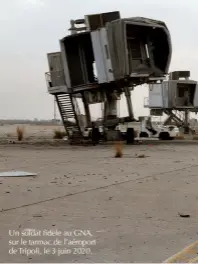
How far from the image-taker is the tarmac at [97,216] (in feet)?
19.9

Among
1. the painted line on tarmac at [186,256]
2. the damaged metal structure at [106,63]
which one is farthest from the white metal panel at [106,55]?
the painted line on tarmac at [186,256]

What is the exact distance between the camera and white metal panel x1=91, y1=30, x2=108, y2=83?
100.0 ft

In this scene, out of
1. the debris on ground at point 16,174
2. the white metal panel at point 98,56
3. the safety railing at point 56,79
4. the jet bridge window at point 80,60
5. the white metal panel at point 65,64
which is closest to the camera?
the debris on ground at point 16,174

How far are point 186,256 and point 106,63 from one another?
83.0 feet

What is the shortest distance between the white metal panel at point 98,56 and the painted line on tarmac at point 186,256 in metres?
25.0

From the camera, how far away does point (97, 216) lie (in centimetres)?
812

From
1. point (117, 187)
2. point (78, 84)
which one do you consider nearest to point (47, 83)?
point (78, 84)

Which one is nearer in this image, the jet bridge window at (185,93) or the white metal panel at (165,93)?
the white metal panel at (165,93)

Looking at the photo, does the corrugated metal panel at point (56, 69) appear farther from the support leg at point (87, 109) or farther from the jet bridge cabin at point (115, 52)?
the support leg at point (87, 109)

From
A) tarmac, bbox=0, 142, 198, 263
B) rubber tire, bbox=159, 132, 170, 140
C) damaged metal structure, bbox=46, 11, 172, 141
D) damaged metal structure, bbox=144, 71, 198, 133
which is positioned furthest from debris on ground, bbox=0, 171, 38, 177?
damaged metal structure, bbox=144, 71, 198, 133

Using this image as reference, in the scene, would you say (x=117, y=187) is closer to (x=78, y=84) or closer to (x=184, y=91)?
(x=78, y=84)

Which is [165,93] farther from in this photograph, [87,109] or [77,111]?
[87,109]

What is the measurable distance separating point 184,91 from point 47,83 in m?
29.0

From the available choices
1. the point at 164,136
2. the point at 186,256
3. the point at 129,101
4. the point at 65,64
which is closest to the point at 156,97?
the point at 164,136
